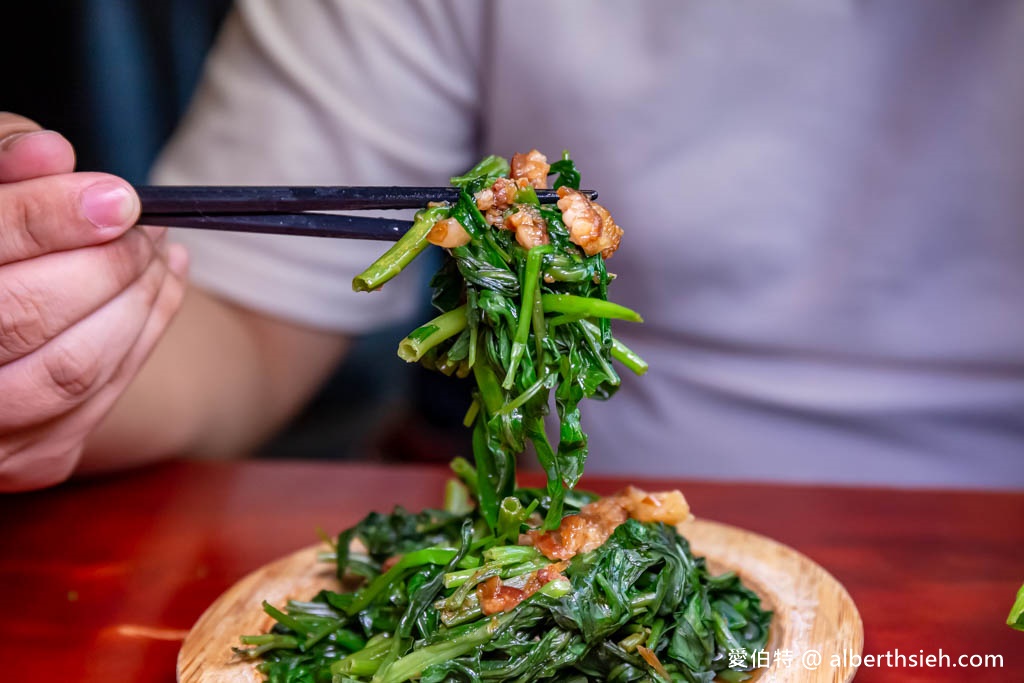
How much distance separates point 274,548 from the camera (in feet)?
6.93

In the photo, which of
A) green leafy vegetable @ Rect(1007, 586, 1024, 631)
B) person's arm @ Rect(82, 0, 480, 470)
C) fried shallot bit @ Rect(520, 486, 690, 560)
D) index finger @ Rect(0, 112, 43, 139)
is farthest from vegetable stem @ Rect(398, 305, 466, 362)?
person's arm @ Rect(82, 0, 480, 470)

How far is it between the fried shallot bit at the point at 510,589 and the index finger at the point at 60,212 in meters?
0.87

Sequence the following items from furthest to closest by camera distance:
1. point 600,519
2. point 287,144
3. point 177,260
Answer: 1. point 287,144
2. point 177,260
3. point 600,519

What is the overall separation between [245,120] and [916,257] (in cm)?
204

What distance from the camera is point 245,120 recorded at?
2854mm

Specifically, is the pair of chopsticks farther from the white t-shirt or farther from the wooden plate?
the white t-shirt

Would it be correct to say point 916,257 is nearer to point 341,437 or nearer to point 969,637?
point 969,637

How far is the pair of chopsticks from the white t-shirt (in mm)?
1215

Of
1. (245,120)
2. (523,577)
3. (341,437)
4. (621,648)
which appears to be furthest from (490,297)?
(341,437)

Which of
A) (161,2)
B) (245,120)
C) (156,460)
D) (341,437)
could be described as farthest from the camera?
(341,437)

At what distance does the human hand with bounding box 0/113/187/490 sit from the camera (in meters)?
1.54

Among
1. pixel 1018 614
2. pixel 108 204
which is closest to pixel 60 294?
pixel 108 204

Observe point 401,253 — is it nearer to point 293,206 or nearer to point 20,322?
point 293,206

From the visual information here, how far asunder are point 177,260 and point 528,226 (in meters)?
0.89
